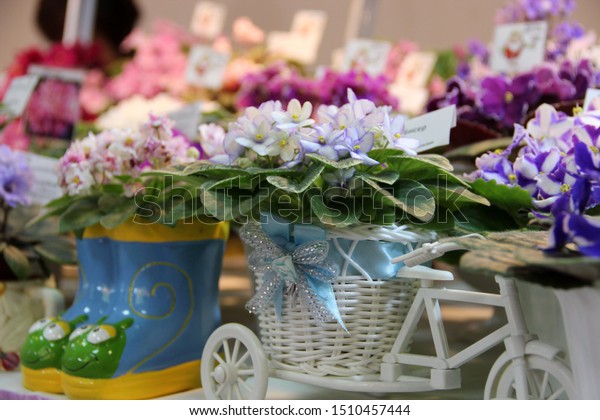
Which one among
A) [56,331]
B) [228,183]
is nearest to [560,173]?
[228,183]

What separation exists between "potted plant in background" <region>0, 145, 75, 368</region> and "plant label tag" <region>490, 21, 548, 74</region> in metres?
1.04

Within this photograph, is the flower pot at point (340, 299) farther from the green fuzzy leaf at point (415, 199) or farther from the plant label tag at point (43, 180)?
the plant label tag at point (43, 180)

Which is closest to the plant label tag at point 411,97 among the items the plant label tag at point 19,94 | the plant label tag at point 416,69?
the plant label tag at point 416,69

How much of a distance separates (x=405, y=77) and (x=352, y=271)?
56.0 inches

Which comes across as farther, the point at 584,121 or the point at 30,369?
the point at 30,369

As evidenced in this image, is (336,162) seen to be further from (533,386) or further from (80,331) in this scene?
(80,331)

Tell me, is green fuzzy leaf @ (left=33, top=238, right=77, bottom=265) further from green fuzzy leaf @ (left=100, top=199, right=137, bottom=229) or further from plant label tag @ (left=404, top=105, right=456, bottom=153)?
plant label tag @ (left=404, top=105, right=456, bottom=153)

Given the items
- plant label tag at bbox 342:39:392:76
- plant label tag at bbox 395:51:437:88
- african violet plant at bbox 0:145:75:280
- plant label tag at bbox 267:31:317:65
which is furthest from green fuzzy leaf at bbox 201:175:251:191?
plant label tag at bbox 267:31:317:65

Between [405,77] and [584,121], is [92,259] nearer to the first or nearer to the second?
[584,121]

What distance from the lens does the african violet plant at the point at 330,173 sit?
3.15 ft

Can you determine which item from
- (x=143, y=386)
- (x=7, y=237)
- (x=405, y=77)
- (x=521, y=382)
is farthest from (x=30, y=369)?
(x=405, y=77)

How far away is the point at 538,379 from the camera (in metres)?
0.88

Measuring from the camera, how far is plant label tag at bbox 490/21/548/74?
1628mm

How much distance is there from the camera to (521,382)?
33.5 inches
